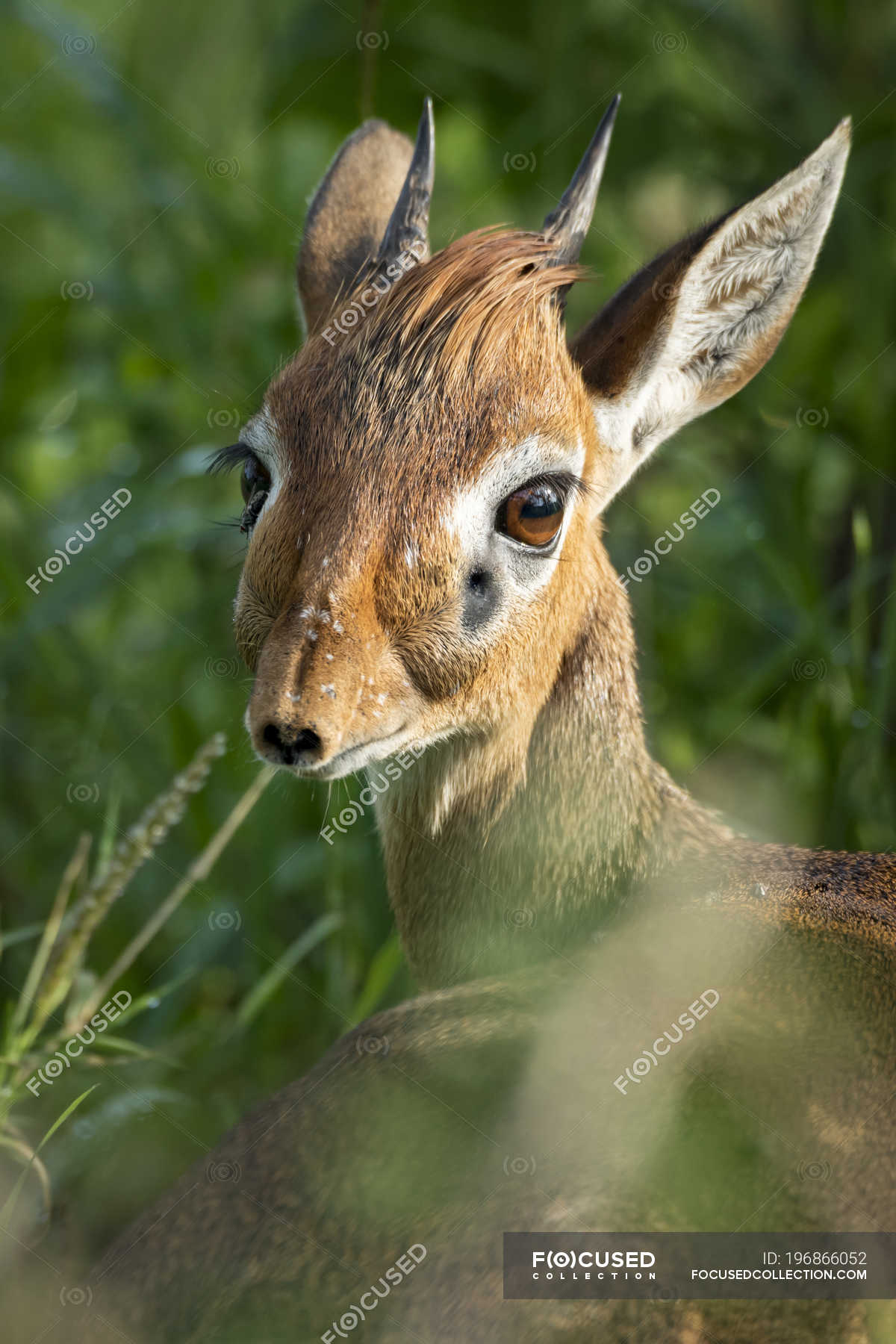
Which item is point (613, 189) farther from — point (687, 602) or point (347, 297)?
point (347, 297)

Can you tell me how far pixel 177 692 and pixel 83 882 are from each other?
1027mm

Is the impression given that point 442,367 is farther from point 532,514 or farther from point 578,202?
point 578,202

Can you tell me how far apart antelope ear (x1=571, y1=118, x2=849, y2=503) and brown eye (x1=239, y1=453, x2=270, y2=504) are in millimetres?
825

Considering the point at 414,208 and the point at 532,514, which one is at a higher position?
the point at 414,208

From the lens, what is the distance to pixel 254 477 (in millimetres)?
3164

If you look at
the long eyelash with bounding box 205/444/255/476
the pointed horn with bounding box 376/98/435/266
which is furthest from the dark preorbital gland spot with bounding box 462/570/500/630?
the pointed horn with bounding box 376/98/435/266

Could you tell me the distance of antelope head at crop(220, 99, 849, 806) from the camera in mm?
2766

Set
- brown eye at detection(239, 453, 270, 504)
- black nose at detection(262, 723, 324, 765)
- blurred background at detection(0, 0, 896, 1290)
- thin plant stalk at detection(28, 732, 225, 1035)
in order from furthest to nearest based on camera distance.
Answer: blurred background at detection(0, 0, 896, 1290) → thin plant stalk at detection(28, 732, 225, 1035) → brown eye at detection(239, 453, 270, 504) → black nose at detection(262, 723, 324, 765)

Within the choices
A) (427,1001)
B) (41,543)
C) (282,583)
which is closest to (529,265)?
(282,583)

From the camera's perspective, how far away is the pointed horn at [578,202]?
3.28 metres

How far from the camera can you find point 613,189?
584cm

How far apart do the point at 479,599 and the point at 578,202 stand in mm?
1104

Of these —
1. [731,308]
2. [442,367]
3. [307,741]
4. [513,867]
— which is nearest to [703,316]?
[731,308]

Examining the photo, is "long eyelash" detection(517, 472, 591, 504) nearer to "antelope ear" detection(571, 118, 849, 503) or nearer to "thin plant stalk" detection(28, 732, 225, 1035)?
"antelope ear" detection(571, 118, 849, 503)
